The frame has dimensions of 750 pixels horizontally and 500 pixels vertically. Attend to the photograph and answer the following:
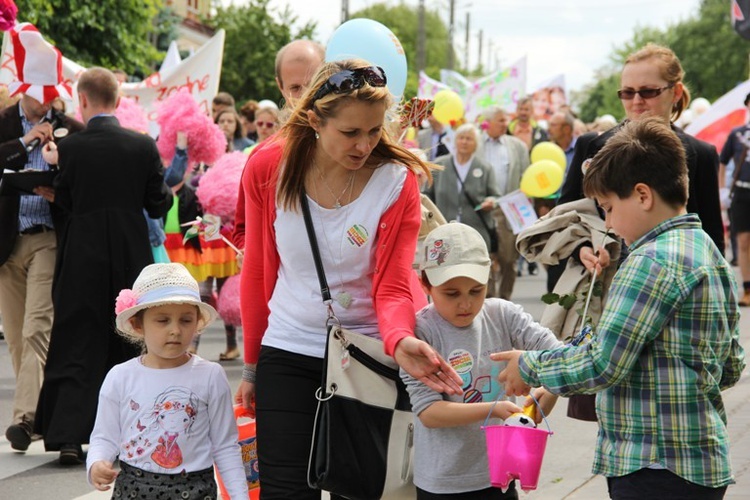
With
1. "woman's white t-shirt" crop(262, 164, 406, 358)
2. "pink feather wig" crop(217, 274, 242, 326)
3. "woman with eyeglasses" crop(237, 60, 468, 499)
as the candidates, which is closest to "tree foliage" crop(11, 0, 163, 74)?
"pink feather wig" crop(217, 274, 242, 326)

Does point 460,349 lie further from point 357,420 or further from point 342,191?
point 342,191

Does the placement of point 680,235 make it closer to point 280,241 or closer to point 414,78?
point 280,241

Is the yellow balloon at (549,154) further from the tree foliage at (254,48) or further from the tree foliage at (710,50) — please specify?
the tree foliage at (710,50)

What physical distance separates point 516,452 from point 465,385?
46 cm

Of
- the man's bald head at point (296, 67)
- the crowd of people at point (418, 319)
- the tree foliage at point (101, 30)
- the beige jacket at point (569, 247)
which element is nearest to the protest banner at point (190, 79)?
the crowd of people at point (418, 319)

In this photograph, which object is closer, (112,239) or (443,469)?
(443,469)

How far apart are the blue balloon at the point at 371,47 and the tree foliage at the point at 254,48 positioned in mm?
31707

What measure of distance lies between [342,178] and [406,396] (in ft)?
2.44

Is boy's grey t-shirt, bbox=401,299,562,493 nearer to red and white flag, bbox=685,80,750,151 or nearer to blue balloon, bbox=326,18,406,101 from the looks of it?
blue balloon, bbox=326,18,406,101

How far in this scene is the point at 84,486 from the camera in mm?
6496

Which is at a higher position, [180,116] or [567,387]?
[180,116]

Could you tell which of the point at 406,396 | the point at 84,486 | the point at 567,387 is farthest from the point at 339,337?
the point at 84,486

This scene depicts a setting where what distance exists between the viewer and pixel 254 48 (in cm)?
3778

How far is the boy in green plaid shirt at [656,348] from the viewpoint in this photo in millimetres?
3395
